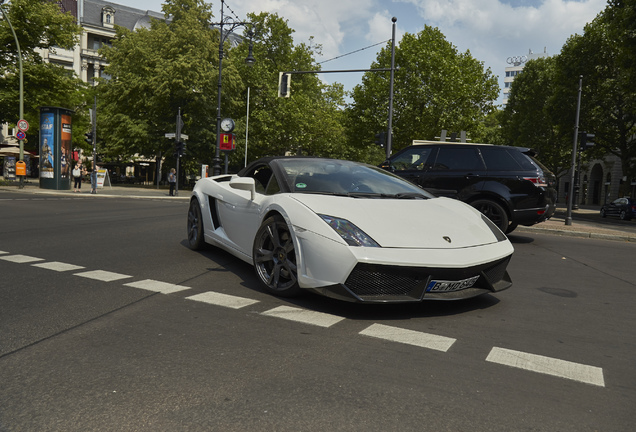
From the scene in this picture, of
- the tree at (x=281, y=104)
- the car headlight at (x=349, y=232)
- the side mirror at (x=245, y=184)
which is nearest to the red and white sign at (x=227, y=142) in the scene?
the tree at (x=281, y=104)

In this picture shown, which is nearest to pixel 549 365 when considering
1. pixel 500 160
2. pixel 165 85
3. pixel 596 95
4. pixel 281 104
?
pixel 500 160

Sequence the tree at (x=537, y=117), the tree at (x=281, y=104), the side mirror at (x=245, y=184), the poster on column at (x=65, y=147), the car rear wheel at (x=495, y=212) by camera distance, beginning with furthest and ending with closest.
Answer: the tree at (x=537, y=117) → the tree at (x=281, y=104) → the poster on column at (x=65, y=147) → the car rear wheel at (x=495, y=212) → the side mirror at (x=245, y=184)

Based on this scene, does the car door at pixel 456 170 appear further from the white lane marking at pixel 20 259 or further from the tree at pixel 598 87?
the tree at pixel 598 87

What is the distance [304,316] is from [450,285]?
1.08m

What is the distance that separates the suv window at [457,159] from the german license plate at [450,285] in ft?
19.7

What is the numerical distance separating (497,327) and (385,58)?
3951cm

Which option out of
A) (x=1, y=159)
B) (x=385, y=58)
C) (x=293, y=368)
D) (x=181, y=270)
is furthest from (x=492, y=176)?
(x=1, y=159)

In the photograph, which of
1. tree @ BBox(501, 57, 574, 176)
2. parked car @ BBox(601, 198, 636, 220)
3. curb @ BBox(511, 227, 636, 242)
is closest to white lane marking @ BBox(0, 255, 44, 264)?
curb @ BBox(511, 227, 636, 242)

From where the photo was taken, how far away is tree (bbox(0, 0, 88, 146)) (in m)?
28.3

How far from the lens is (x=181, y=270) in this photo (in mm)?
5699

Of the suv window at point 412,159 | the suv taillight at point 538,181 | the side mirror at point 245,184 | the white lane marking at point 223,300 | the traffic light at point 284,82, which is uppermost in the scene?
the traffic light at point 284,82

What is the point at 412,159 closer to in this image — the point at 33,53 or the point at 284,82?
the point at 284,82

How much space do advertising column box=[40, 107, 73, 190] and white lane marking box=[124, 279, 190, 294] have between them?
23.8m

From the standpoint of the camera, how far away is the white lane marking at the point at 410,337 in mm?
3387
